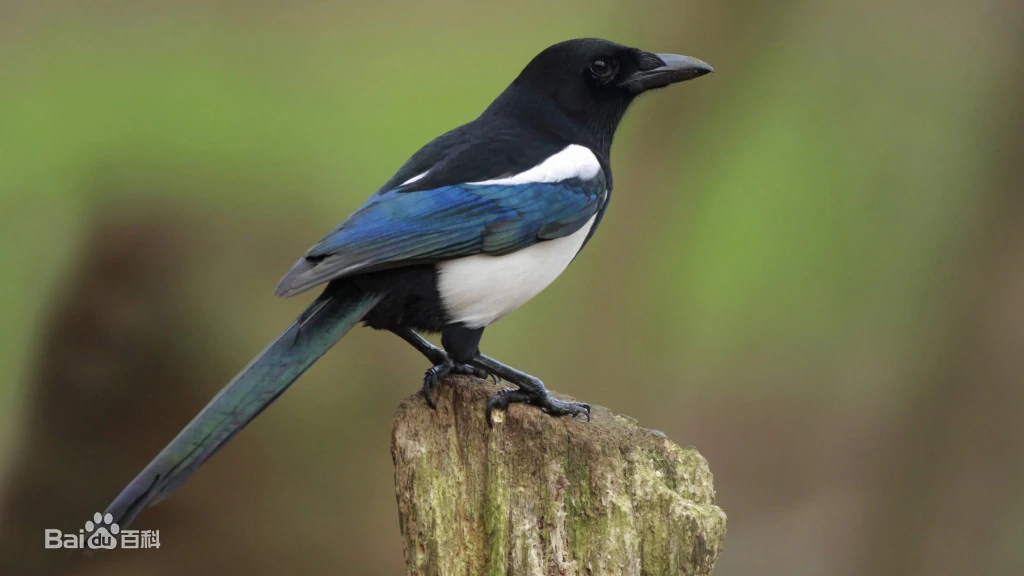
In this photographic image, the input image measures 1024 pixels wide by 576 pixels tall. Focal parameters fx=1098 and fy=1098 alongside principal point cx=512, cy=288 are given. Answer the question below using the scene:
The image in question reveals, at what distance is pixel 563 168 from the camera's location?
9.25ft

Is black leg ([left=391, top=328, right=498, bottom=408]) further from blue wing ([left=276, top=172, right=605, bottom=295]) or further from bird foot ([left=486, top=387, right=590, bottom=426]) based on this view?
blue wing ([left=276, top=172, right=605, bottom=295])

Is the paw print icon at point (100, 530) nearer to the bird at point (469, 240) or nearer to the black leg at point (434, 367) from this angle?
the bird at point (469, 240)

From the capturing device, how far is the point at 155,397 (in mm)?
4254

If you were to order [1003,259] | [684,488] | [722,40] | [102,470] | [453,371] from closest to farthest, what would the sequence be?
[684,488], [453,371], [102,470], [1003,259], [722,40]

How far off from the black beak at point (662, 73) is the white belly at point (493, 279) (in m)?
0.52

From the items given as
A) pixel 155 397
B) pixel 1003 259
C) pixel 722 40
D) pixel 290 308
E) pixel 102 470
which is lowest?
pixel 102 470

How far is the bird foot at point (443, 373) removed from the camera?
2.70 m

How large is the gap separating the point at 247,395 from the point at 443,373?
2.11ft

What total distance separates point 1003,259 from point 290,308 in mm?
2886

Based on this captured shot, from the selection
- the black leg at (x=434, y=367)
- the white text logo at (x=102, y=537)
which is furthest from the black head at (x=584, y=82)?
the white text logo at (x=102, y=537)

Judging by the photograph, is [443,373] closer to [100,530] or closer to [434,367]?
[434,367]

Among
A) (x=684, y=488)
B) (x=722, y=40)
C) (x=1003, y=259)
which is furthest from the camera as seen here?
(x=722, y=40)

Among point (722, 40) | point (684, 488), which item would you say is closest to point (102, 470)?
point (684, 488)

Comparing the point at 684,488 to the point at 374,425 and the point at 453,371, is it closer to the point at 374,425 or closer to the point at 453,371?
the point at 453,371
